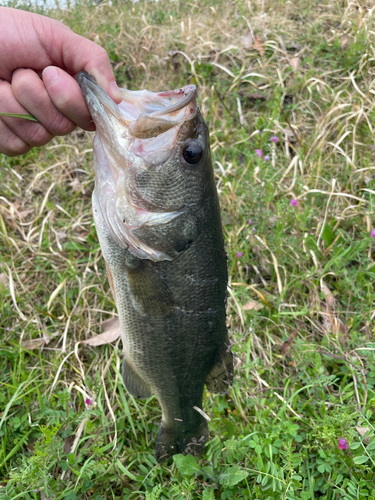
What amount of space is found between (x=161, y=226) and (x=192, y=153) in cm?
36

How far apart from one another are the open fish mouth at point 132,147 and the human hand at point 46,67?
0.26 feet

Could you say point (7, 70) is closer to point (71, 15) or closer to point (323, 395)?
point (323, 395)

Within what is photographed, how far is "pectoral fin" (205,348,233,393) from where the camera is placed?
210cm

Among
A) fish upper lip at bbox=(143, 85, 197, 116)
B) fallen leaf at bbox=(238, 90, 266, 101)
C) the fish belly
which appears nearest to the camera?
fish upper lip at bbox=(143, 85, 197, 116)

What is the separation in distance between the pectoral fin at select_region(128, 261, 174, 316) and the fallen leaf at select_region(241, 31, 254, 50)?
4.03 metres

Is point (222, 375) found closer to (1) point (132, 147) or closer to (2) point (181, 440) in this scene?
(2) point (181, 440)

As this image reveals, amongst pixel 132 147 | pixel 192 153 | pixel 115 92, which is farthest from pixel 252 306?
pixel 115 92

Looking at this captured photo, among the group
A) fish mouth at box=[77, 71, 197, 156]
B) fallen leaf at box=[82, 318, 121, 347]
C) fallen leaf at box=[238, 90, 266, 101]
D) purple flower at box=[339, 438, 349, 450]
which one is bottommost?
fallen leaf at box=[82, 318, 121, 347]

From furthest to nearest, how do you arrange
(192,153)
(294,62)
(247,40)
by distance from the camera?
(247,40), (294,62), (192,153)

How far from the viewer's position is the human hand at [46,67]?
172 centimetres

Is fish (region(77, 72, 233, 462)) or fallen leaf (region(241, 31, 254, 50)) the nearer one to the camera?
fish (region(77, 72, 233, 462))

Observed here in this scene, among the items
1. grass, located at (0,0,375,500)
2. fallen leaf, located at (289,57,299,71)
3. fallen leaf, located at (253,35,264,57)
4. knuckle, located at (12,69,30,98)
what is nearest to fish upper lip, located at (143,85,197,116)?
knuckle, located at (12,69,30,98)

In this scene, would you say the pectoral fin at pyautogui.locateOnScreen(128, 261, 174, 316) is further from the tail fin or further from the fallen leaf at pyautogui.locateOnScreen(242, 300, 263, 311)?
the fallen leaf at pyautogui.locateOnScreen(242, 300, 263, 311)

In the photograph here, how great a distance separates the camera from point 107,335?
2.97 metres
